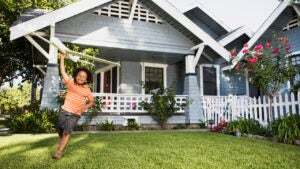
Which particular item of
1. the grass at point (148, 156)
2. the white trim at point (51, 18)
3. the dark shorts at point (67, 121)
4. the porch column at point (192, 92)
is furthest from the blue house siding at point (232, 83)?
the dark shorts at point (67, 121)

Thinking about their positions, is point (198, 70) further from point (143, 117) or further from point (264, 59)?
point (264, 59)

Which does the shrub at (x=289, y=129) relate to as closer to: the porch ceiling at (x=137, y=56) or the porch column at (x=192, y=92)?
the porch column at (x=192, y=92)

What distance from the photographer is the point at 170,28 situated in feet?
33.6

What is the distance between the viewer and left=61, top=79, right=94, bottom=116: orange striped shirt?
3.80 m

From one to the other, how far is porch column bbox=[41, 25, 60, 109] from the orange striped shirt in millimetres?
4483

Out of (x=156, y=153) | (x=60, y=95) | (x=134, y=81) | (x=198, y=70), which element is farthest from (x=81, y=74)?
(x=198, y=70)

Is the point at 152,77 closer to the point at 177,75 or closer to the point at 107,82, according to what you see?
the point at 177,75

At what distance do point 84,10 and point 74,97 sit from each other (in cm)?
526

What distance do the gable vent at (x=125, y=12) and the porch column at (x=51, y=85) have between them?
2.32 m

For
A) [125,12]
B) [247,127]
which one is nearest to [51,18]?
[125,12]

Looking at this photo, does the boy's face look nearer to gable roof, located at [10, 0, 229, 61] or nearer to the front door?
Answer: gable roof, located at [10, 0, 229, 61]

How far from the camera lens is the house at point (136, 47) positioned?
813 centimetres

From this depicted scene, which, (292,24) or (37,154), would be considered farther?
(292,24)

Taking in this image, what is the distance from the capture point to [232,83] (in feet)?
41.1
